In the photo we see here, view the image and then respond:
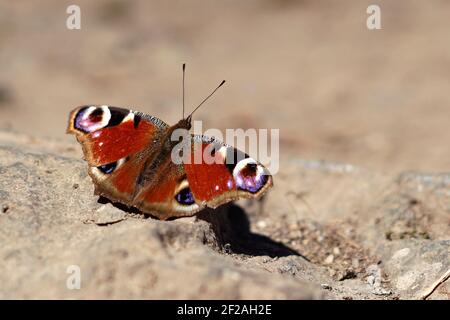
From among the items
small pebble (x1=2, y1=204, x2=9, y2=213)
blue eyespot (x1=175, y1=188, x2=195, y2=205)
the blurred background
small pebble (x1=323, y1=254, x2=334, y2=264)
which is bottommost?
small pebble (x1=323, y1=254, x2=334, y2=264)

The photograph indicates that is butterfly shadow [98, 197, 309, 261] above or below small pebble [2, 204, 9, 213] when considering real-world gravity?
below

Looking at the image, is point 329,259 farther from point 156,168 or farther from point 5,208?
point 5,208

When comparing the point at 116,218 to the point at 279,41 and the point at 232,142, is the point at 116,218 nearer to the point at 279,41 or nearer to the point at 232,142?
the point at 232,142

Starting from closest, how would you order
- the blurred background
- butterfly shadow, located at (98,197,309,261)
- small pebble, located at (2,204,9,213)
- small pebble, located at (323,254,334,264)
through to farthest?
small pebble, located at (2,204,9,213) < butterfly shadow, located at (98,197,309,261) < small pebble, located at (323,254,334,264) < the blurred background

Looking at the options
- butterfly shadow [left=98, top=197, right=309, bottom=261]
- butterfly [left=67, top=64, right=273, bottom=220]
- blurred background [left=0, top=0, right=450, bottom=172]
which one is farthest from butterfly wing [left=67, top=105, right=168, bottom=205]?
blurred background [left=0, top=0, right=450, bottom=172]

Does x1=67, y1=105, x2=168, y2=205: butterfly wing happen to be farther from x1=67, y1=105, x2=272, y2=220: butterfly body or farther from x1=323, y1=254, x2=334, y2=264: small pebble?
x1=323, y1=254, x2=334, y2=264: small pebble

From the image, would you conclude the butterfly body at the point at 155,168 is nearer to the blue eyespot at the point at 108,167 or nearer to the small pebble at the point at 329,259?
the blue eyespot at the point at 108,167

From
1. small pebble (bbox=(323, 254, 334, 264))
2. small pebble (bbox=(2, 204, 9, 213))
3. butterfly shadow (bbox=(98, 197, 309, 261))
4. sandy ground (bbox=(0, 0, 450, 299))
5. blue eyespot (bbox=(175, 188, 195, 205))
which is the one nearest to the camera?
sandy ground (bbox=(0, 0, 450, 299))
